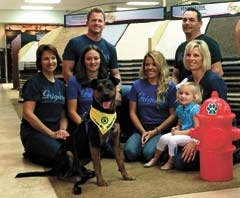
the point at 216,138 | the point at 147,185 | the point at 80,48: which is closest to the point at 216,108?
the point at 216,138

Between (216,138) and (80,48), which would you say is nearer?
(216,138)

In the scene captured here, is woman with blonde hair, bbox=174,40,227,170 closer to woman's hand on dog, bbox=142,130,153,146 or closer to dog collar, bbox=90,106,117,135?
woman's hand on dog, bbox=142,130,153,146

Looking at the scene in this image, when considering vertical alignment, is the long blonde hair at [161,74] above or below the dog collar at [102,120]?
above

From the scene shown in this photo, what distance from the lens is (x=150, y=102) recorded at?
3811 mm

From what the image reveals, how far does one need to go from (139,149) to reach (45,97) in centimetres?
96

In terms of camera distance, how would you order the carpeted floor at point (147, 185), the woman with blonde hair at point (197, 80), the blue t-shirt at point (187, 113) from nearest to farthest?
the carpeted floor at point (147, 185) → the woman with blonde hair at point (197, 80) → the blue t-shirt at point (187, 113)

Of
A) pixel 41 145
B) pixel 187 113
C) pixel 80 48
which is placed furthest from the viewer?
pixel 80 48

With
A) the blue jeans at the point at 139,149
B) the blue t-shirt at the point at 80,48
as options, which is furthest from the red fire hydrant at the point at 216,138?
the blue t-shirt at the point at 80,48

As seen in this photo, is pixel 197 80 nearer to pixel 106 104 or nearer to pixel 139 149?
pixel 139 149

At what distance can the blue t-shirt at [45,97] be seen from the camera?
142 inches

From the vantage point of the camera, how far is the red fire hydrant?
3057 millimetres

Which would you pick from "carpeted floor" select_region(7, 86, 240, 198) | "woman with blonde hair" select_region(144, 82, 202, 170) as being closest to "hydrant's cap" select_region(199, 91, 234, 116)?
"woman with blonde hair" select_region(144, 82, 202, 170)

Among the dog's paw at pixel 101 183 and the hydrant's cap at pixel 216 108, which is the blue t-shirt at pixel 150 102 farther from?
the dog's paw at pixel 101 183

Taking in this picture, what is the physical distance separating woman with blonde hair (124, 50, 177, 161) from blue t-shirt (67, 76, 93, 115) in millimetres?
441
